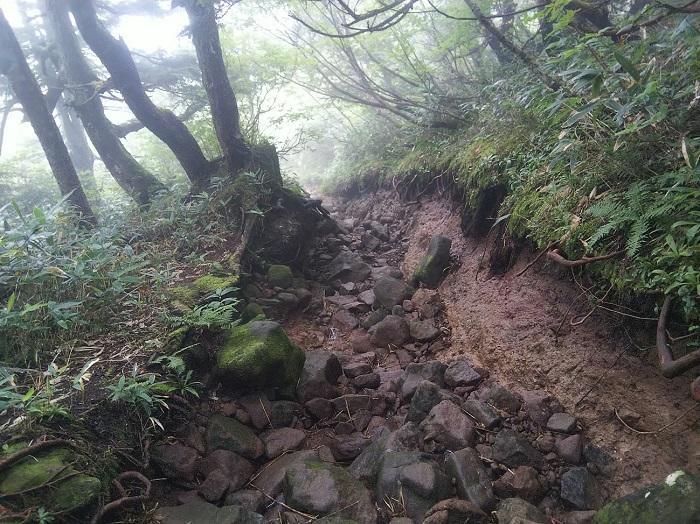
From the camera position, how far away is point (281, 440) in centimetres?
308

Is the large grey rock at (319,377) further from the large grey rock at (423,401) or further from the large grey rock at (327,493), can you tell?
the large grey rock at (327,493)

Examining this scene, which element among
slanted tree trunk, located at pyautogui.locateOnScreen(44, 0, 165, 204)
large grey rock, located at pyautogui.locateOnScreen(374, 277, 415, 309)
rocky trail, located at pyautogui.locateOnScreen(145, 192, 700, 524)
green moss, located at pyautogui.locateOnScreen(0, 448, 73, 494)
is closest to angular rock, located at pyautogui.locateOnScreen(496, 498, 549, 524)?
rocky trail, located at pyautogui.locateOnScreen(145, 192, 700, 524)

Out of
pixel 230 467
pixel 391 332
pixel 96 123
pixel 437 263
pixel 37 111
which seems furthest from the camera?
pixel 96 123

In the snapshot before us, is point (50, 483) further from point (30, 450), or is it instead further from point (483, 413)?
point (483, 413)

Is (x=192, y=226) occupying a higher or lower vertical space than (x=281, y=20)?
lower

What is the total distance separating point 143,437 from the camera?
266 cm

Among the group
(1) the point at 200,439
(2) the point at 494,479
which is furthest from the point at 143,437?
(2) the point at 494,479

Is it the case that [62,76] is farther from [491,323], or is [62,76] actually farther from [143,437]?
[491,323]

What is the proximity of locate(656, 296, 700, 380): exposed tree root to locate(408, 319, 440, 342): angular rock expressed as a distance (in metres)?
2.23

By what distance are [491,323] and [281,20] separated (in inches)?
303

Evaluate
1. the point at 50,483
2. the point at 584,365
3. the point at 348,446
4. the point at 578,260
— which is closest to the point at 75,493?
the point at 50,483

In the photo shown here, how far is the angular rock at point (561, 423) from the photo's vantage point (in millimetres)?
2482

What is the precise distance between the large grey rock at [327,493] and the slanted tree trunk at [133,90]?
5.26 meters

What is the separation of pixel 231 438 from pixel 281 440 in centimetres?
37
